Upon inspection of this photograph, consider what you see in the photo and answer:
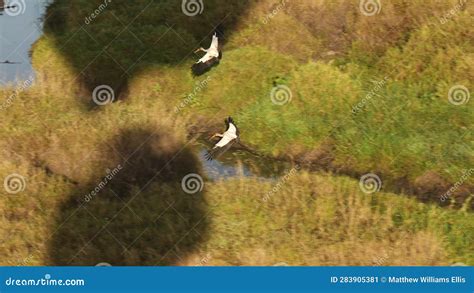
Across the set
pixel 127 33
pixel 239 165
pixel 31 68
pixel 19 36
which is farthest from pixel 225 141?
pixel 19 36

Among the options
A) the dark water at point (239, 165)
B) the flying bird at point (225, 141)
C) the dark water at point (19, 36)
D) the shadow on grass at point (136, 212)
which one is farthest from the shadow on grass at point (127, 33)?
the shadow on grass at point (136, 212)

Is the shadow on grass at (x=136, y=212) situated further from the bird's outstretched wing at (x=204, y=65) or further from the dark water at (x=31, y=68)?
the bird's outstretched wing at (x=204, y=65)

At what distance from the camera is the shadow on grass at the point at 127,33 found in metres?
12.8

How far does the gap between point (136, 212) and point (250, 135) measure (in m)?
3.43

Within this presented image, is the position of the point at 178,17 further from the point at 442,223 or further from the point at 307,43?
the point at 442,223

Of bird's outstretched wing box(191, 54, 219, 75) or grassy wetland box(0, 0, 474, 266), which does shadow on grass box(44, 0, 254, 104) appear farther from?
bird's outstretched wing box(191, 54, 219, 75)

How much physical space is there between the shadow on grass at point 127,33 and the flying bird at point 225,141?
2961 millimetres

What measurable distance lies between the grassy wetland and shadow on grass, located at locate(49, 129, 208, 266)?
0.09 ft

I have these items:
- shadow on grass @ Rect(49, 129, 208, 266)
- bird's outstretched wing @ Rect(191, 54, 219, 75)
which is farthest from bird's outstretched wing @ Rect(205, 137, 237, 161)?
bird's outstretched wing @ Rect(191, 54, 219, 75)

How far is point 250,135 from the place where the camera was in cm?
1103

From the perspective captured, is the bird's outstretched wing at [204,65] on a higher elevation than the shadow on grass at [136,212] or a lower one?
higher

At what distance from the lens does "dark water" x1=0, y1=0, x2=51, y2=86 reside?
45.2 feet

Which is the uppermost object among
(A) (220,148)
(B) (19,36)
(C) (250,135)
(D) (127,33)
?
(C) (250,135)

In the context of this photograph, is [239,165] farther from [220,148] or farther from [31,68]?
[31,68]
